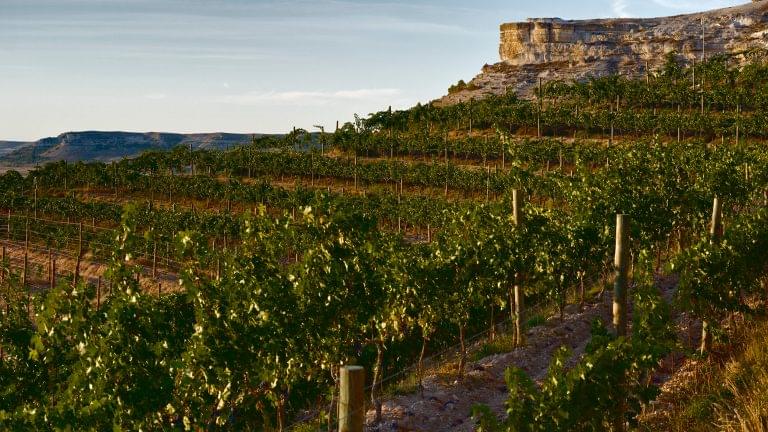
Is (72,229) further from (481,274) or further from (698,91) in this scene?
(698,91)

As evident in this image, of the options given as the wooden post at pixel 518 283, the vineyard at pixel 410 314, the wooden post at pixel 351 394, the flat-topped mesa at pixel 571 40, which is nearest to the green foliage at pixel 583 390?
the vineyard at pixel 410 314

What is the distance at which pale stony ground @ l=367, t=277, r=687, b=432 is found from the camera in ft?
45.5

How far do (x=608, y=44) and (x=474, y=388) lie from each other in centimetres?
11802

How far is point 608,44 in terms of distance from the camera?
123 meters

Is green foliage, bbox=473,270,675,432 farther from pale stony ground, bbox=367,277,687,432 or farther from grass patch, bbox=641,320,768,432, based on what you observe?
pale stony ground, bbox=367,277,687,432

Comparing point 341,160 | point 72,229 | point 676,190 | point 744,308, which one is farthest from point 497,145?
point 744,308

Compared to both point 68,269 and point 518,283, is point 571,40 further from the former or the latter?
point 518,283

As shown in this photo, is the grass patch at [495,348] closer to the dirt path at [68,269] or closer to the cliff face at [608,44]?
the dirt path at [68,269]

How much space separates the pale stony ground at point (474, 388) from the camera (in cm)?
1386

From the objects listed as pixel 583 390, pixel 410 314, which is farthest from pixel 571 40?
pixel 583 390

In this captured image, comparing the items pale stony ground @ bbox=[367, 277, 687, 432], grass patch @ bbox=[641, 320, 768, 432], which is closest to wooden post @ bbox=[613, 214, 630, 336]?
grass patch @ bbox=[641, 320, 768, 432]

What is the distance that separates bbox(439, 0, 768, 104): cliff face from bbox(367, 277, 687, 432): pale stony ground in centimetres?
7975

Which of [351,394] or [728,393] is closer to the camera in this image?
[351,394]

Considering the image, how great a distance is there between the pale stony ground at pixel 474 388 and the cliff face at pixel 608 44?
79.7 metres
